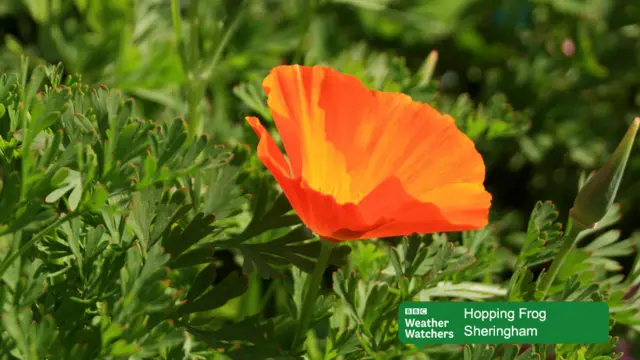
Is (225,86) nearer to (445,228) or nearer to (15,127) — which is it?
(15,127)

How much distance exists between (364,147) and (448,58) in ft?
3.57

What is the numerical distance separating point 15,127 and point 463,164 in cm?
52

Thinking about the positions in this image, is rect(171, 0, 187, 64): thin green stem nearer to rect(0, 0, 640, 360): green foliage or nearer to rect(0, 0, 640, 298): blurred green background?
rect(0, 0, 640, 360): green foliage

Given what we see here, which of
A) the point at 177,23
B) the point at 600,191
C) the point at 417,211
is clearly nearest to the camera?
the point at 417,211

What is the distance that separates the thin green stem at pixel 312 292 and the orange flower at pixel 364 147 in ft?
0.14

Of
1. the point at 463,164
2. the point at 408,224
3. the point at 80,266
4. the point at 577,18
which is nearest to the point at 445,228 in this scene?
the point at 408,224

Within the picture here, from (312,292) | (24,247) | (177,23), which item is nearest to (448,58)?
(177,23)

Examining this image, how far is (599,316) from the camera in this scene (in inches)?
36.9

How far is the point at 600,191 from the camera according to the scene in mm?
878

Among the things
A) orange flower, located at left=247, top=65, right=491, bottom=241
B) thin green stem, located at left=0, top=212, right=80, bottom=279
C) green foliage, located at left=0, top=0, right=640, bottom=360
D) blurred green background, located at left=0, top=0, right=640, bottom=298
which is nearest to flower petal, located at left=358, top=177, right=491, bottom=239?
orange flower, located at left=247, top=65, right=491, bottom=241

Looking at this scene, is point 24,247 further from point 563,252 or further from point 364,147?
point 563,252
